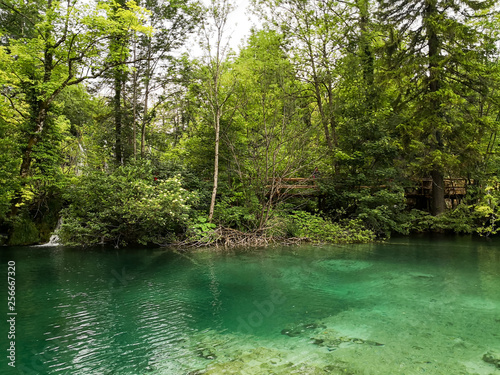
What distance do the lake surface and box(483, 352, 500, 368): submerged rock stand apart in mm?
86

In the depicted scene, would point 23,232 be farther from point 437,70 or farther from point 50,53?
point 437,70

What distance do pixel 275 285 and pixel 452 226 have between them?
1159 centimetres

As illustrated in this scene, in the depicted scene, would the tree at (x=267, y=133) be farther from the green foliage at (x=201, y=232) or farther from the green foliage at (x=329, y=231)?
the green foliage at (x=201, y=232)

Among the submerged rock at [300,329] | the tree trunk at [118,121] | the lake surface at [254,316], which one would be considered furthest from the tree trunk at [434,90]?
the tree trunk at [118,121]

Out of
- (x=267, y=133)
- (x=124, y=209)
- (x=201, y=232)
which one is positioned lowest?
(x=201, y=232)

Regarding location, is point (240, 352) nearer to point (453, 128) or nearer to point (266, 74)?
point (266, 74)

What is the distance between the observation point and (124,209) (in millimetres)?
11297

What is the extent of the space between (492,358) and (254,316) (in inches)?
130

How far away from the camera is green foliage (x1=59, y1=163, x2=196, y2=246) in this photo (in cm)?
1143

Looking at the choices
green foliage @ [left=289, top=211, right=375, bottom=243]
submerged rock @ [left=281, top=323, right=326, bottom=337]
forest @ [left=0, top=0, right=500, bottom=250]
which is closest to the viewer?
submerged rock @ [left=281, top=323, right=326, bottom=337]

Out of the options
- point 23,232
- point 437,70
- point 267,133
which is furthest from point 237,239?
point 437,70

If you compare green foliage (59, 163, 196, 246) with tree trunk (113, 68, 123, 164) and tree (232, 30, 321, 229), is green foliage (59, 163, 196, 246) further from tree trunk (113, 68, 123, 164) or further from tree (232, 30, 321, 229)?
tree (232, 30, 321, 229)

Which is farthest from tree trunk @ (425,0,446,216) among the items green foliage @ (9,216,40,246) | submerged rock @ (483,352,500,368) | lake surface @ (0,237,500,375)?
green foliage @ (9,216,40,246)

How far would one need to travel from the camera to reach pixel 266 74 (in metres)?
13.2
